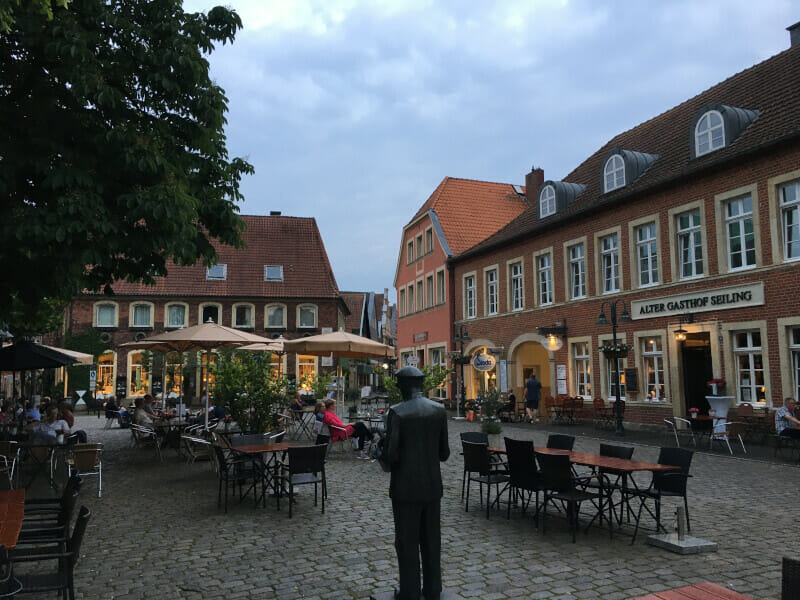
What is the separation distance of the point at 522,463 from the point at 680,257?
40.2 ft

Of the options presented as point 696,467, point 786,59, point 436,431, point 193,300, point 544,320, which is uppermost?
point 786,59

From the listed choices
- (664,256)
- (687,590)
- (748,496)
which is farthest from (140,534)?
(664,256)

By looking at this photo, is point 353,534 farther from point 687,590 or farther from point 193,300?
point 193,300

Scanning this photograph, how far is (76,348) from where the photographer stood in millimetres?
37000

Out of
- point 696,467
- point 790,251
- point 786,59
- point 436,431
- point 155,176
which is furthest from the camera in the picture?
point 786,59

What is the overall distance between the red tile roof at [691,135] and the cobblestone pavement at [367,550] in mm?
9149

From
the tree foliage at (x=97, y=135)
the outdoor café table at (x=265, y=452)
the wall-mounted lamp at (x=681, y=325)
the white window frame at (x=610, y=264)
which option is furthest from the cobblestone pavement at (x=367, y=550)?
the white window frame at (x=610, y=264)

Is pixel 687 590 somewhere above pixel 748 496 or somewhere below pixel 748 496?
above

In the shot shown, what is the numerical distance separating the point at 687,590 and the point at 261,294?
3777 centimetres

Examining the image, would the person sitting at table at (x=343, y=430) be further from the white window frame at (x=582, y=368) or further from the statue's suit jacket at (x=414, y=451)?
the white window frame at (x=582, y=368)

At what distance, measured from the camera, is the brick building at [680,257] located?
14664 millimetres

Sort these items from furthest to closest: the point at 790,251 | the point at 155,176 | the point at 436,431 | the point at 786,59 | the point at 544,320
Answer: the point at 544,320, the point at 786,59, the point at 790,251, the point at 155,176, the point at 436,431

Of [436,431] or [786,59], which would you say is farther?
[786,59]

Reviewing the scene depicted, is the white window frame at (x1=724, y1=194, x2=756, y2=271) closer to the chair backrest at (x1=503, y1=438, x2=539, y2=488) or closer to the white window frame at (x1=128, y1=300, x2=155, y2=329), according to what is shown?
the chair backrest at (x1=503, y1=438, x2=539, y2=488)
